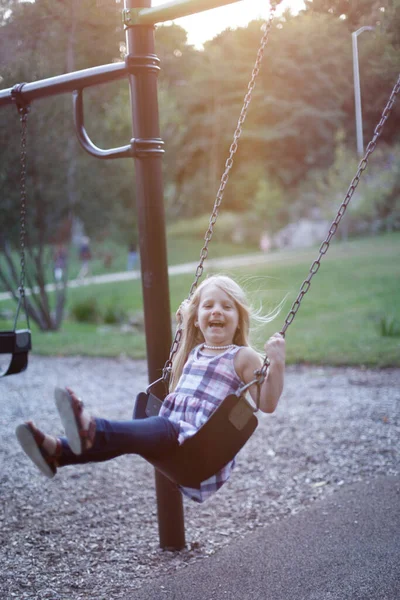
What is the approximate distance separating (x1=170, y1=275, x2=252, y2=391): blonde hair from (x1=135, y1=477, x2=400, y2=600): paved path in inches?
31.6

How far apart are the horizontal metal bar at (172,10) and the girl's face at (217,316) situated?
112 cm

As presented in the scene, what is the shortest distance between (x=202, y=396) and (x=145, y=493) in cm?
155

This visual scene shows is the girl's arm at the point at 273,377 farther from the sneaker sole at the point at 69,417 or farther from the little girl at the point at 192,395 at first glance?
the sneaker sole at the point at 69,417

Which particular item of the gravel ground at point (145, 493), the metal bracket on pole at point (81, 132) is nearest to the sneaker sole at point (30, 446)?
the gravel ground at point (145, 493)

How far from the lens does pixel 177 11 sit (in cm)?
264

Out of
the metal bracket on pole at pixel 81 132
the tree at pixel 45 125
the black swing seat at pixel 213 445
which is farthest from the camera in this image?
the tree at pixel 45 125

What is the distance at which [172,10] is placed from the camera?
265 centimetres

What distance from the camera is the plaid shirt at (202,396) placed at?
2.42 meters

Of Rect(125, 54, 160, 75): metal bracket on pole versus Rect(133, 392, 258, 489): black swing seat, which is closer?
Rect(133, 392, 258, 489): black swing seat

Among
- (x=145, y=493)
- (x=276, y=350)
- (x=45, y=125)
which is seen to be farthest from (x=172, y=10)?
(x=45, y=125)

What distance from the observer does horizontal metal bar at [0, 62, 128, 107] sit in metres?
2.81

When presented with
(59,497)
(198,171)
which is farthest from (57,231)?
(198,171)

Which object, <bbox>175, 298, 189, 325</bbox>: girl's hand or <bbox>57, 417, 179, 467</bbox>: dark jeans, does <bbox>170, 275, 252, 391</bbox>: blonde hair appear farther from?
<bbox>57, 417, 179, 467</bbox>: dark jeans

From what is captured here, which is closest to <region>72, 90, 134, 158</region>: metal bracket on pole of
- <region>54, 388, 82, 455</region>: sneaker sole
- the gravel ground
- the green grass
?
the green grass
